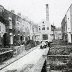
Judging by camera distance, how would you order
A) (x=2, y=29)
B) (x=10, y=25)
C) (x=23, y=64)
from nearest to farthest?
(x=23, y=64) < (x=2, y=29) < (x=10, y=25)

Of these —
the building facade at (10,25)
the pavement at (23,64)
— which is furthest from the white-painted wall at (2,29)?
the pavement at (23,64)

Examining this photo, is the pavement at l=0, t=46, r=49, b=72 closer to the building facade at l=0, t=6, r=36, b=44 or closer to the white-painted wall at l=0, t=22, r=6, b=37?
the white-painted wall at l=0, t=22, r=6, b=37

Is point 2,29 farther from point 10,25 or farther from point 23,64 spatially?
point 23,64

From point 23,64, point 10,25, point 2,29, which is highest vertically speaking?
point 10,25

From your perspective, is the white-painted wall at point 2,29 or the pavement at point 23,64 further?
the white-painted wall at point 2,29

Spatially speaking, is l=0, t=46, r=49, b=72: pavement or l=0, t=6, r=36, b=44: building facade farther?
l=0, t=6, r=36, b=44: building facade

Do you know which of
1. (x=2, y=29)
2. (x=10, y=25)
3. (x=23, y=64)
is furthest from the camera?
(x=10, y=25)

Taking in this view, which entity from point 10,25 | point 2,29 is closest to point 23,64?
point 2,29

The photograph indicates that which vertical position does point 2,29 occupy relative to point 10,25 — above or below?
below

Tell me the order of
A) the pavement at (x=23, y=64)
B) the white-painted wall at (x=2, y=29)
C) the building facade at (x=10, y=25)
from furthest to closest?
the building facade at (x=10, y=25) < the white-painted wall at (x=2, y=29) < the pavement at (x=23, y=64)

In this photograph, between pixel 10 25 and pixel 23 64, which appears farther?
pixel 10 25

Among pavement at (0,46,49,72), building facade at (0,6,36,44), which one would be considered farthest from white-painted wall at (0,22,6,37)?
pavement at (0,46,49,72)

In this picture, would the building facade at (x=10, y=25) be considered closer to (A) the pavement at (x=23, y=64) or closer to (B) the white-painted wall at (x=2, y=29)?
(B) the white-painted wall at (x=2, y=29)

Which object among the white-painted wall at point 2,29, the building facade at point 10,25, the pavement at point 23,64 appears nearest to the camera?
the pavement at point 23,64
